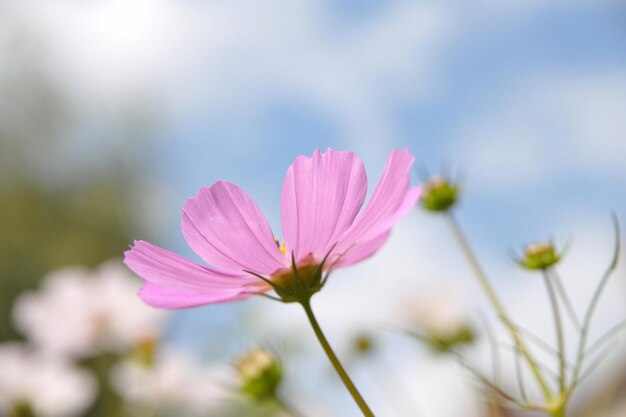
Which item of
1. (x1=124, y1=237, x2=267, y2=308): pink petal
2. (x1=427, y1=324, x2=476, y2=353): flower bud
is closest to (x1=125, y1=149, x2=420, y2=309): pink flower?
(x1=124, y1=237, x2=267, y2=308): pink petal

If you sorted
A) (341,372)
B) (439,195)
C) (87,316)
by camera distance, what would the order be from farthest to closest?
(87,316), (439,195), (341,372)

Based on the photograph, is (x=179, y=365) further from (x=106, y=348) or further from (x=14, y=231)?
(x=14, y=231)

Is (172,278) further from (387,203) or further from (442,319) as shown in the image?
(442,319)

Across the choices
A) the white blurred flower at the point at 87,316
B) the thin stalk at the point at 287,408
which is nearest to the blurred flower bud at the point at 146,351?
the white blurred flower at the point at 87,316

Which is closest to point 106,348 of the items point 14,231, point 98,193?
point 14,231

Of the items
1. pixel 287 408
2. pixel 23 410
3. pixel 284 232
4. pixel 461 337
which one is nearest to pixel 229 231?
pixel 284 232

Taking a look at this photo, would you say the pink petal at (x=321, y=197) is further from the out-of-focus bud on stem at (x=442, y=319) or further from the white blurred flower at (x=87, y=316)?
the white blurred flower at (x=87, y=316)
